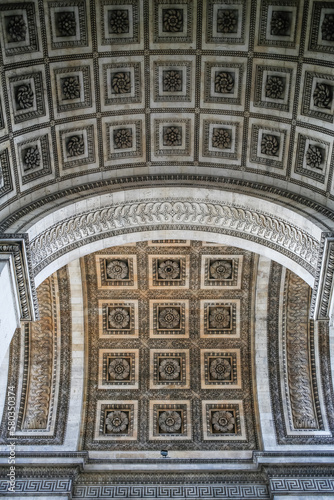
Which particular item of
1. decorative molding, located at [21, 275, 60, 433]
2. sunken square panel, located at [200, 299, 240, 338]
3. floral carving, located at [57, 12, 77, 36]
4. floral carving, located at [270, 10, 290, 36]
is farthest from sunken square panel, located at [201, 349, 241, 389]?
floral carving, located at [57, 12, 77, 36]

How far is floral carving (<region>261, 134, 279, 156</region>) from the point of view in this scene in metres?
9.78

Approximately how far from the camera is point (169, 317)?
1400cm

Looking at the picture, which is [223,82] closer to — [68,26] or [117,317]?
[68,26]

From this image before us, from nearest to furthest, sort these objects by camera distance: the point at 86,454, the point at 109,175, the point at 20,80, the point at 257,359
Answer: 1. the point at 20,80
2. the point at 109,175
3. the point at 86,454
4. the point at 257,359

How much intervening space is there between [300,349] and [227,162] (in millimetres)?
6228

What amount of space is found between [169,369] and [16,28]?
9.42m

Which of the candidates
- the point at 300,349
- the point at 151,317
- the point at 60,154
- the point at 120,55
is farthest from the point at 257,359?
the point at 120,55

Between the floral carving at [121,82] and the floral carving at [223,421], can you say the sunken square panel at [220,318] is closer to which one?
the floral carving at [223,421]

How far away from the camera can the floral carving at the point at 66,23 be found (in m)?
8.56

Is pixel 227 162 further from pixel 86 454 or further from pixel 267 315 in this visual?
pixel 86 454

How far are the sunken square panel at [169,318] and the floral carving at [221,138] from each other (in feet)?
17.2

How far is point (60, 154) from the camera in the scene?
9.69 m

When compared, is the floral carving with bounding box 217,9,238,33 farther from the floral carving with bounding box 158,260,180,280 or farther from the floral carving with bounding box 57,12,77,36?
the floral carving with bounding box 158,260,180,280

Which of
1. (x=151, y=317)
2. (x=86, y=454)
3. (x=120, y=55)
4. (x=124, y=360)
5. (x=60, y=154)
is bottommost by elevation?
(x=86, y=454)
